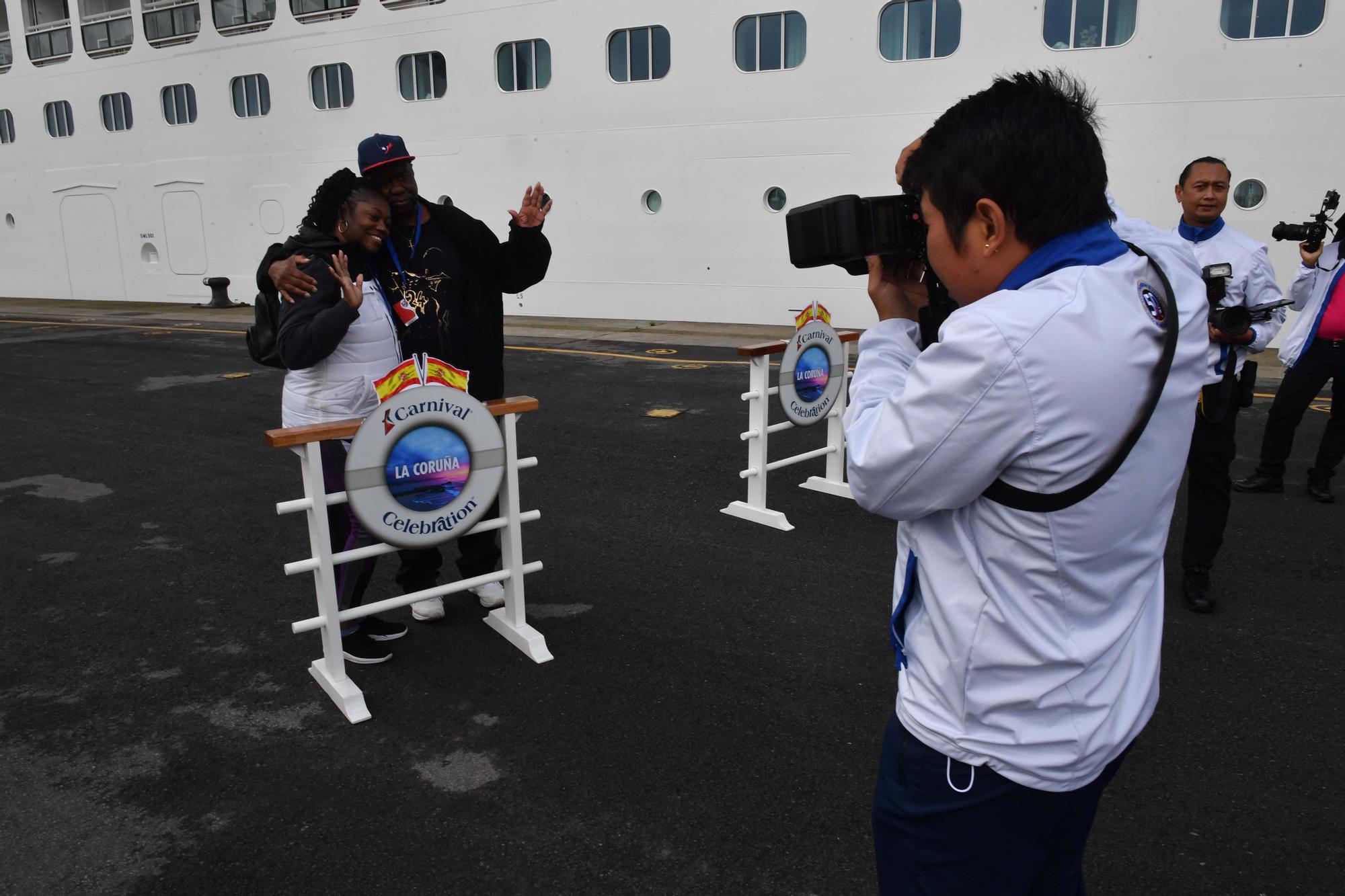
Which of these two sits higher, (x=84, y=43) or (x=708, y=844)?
(x=84, y=43)

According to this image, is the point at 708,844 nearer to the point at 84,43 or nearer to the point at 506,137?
the point at 506,137

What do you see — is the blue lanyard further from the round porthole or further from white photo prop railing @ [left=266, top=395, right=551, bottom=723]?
the round porthole

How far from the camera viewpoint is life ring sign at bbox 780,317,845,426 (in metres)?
5.92

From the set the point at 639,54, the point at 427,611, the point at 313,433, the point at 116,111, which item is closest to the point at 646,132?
the point at 639,54

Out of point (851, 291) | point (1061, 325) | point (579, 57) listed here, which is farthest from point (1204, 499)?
point (579, 57)

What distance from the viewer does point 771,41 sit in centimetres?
1524

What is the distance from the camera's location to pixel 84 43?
Answer: 2339 centimetres

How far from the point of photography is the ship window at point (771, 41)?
15.0 meters

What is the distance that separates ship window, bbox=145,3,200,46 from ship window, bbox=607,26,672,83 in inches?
420

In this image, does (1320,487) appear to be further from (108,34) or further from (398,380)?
(108,34)

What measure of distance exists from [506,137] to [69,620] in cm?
1457

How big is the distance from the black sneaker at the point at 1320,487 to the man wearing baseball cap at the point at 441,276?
5022mm

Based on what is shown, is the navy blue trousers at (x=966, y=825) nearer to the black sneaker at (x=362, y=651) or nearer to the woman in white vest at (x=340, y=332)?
the woman in white vest at (x=340, y=332)

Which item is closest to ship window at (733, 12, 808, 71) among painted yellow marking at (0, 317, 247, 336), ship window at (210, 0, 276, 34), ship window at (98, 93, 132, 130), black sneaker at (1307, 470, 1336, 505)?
painted yellow marking at (0, 317, 247, 336)
